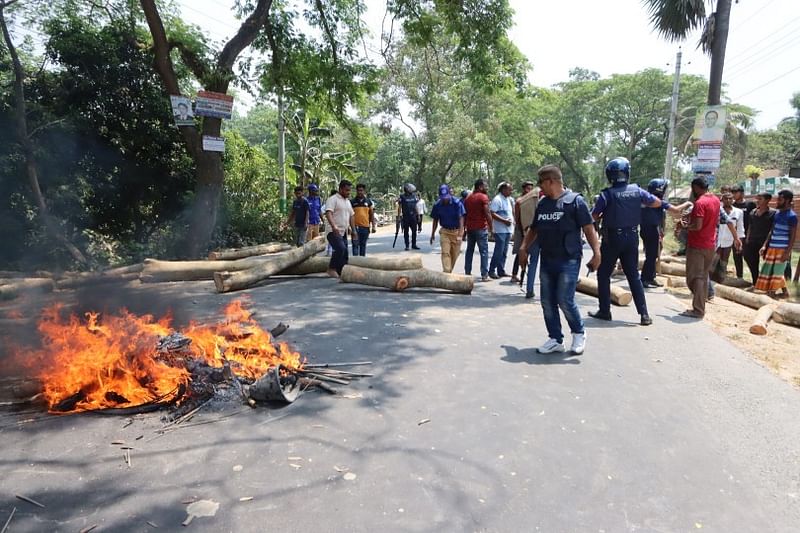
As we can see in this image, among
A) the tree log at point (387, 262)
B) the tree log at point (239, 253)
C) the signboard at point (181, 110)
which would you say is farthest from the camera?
the tree log at point (239, 253)

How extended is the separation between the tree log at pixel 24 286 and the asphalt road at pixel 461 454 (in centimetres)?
573

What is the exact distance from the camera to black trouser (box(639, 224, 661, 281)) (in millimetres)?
8102

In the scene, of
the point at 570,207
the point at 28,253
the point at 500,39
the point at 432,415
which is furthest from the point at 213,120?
the point at 432,415

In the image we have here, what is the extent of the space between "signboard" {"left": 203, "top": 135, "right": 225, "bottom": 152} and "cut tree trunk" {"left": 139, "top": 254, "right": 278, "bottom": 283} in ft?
10.7

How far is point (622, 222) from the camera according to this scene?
601 cm

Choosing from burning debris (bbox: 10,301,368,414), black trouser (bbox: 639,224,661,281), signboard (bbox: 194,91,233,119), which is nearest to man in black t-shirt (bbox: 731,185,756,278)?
black trouser (bbox: 639,224,661,281)

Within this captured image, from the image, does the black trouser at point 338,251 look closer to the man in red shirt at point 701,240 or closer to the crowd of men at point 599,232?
the crowd of men at point 599,232

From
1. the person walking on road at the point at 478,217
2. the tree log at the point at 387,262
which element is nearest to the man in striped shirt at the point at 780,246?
the person walking on road at the point at 478,217

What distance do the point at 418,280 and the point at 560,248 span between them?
3436 millimetres

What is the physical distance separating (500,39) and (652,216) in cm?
595

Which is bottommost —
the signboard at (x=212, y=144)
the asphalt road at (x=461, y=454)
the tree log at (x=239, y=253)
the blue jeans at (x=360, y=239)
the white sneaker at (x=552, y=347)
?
the asphalt road at (x=461, y=454)

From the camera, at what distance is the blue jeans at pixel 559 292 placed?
482cm

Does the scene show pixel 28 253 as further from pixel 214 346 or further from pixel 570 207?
pixel 570 207

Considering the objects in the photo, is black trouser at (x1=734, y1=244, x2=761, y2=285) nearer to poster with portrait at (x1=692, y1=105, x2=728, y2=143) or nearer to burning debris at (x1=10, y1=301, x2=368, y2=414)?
poster with portrait at (x1=692, y1=105, x2=728, y2=143)
